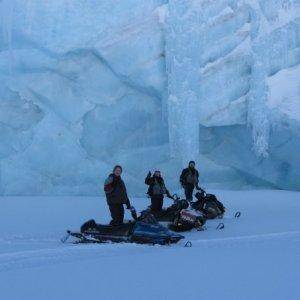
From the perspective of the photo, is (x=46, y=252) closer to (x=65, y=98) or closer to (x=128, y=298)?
(x=128, y=298)

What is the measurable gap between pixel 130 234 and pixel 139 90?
781 centimetres

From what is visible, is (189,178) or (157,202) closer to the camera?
(157,202)

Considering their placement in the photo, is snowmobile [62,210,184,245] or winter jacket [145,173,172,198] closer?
snowmobile [62,210,184,245]

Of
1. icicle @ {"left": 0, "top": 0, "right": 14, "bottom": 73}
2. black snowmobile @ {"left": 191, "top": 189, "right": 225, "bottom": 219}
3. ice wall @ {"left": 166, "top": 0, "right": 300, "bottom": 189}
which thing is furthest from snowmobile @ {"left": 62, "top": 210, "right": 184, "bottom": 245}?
icicle @ {"left": 0, "top": 0, "right": 14, "bottom": 73}

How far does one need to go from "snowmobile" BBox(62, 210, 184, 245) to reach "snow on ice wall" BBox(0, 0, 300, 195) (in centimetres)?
687

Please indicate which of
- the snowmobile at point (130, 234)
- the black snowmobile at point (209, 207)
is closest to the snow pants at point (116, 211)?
the snowmobile at point (130, 234)

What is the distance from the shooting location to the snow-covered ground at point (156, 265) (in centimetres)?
355

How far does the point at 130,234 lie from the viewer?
6.29 meters

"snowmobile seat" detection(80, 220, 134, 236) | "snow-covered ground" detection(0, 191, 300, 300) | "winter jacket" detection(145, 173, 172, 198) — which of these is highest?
"winter jacket" detection(145, 173, 172, 198)

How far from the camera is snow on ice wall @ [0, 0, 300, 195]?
1323 centimetres

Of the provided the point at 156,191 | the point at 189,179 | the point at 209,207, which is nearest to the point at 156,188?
the point at 156,191

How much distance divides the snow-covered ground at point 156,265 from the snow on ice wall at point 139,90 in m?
5.28

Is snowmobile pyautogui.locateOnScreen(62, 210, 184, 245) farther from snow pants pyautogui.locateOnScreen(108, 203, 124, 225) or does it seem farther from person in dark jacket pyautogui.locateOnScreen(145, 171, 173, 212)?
person in dark jacket pyautogui.locateOnScreen(145, 171, 173, 212)

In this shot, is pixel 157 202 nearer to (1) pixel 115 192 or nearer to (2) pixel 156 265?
(1) pixel 115 192
